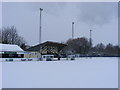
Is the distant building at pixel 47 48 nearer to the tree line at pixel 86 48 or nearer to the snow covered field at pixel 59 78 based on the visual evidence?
the tree line at pixel 86 48

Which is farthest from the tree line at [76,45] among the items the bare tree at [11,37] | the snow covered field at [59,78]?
the snow covered field at [59,78]

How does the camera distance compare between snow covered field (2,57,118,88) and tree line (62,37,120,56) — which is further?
tree line (62,37,120,56)

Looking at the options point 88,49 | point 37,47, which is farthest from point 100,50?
point 37,47

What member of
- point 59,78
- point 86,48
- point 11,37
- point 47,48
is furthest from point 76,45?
point 59,78

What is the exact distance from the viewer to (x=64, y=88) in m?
7.02

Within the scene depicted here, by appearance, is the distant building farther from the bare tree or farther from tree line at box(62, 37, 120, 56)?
tree line at box(62, 37, 120, 56)

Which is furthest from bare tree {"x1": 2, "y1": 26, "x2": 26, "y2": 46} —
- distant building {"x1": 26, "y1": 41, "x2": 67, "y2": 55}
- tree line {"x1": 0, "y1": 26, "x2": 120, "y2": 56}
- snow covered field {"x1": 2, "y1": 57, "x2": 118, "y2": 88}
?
snow covered field {"x1": 2, "y1": 57, "x2": 118, "y2": 88}

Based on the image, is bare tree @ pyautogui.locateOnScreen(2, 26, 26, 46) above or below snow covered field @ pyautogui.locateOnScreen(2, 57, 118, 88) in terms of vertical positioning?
above

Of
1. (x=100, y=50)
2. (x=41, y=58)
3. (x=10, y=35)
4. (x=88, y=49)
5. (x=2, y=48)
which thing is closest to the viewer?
(x=41, y=58)

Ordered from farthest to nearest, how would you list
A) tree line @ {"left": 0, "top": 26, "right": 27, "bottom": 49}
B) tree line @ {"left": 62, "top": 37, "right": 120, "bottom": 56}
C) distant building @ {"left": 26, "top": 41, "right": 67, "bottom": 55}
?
tree line @ {"left": 62, "top": 37, "right": 120, "bottom": 56}
tree line @ {"left": 0, "top": 26, "right": 27, "bottom": 49}
distant building @ {"left": 26, "top": 41, "right": 67, "bottom": 55}

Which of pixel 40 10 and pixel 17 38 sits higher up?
pixel 40 10

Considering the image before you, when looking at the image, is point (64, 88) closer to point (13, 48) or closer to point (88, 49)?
point (13, 48)

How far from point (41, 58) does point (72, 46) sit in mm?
Answer: 43515

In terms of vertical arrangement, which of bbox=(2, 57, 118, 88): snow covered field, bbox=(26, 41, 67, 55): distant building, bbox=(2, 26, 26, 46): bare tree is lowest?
bbox=(2, 57, 118, 88): snow covered field
